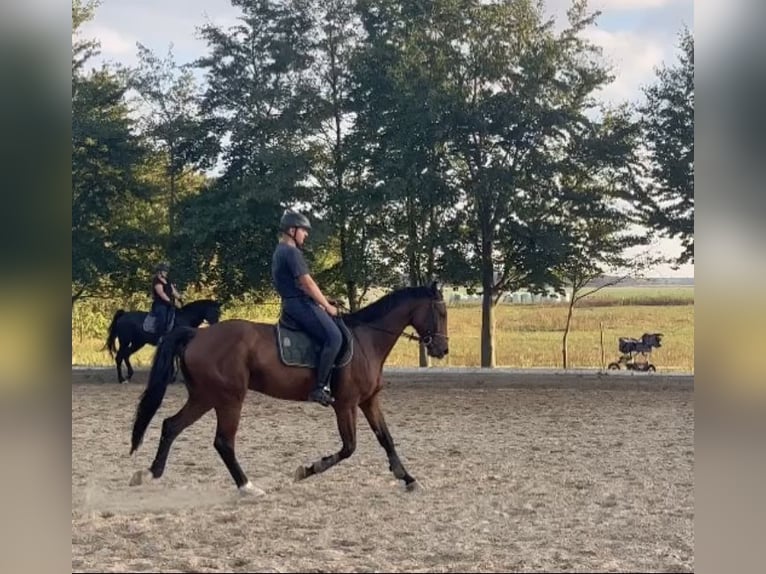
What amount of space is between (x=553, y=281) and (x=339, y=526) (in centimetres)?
957

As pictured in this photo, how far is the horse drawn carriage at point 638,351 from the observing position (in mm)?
13755

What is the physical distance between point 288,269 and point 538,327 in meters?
10.2

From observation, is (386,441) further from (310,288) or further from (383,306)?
(310,288)

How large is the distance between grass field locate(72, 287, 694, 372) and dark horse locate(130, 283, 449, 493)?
326 inches

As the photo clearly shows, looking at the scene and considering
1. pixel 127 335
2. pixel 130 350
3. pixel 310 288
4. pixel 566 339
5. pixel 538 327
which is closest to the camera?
pixel 310 288

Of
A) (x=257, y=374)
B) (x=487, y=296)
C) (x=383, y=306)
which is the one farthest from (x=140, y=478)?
(x=487, y=296)

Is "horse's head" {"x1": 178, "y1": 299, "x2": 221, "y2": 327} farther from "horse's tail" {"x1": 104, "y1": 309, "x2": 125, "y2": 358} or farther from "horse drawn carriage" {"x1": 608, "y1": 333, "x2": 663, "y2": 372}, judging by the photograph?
"horse drawn carriage" {"x1": 608, "y1": 333, "x2": 663, "y2": 372}

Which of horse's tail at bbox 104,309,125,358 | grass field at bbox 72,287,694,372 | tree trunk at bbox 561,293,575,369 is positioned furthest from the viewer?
tree trunk at bbox 561,293,575,369

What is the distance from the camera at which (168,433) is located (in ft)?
19.2

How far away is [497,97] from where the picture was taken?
44.3 feet

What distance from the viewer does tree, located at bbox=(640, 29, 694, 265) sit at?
13445 mm

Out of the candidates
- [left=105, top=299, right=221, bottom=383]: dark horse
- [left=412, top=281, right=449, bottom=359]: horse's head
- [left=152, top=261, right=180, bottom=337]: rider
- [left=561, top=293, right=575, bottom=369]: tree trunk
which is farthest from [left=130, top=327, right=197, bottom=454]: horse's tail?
[left=561, top=293, right=575, bottom=369]: tree trunk
